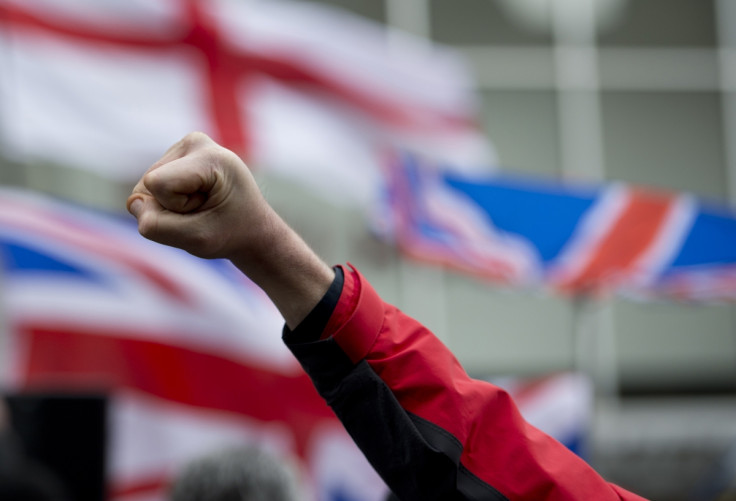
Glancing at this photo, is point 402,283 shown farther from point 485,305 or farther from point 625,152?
point 625,152

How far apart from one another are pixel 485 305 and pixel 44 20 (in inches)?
167

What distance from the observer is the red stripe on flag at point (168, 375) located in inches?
145

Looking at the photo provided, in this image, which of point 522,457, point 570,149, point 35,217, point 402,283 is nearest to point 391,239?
point 35,217

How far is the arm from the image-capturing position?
1.04 metres

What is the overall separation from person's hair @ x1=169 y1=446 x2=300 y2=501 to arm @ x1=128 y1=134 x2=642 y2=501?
2.51ft

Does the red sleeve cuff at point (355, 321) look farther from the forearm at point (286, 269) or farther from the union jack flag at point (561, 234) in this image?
the union jack flag at point (561, 234)

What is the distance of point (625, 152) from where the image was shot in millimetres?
7586

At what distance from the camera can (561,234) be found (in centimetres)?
380

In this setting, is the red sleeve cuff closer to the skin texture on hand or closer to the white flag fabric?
the skin texture on hand

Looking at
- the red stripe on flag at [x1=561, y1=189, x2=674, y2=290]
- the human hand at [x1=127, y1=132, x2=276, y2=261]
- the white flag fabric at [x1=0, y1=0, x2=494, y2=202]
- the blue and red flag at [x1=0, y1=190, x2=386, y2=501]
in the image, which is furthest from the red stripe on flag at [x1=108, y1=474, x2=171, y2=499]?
the human hand at [x1=127, y1=132, x2=276, y2=261]

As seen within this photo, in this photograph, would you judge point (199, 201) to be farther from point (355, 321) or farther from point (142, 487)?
point (142, 487)

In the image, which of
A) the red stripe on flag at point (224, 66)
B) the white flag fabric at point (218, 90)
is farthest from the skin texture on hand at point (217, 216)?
the red stripe on flag at point (224, 66)

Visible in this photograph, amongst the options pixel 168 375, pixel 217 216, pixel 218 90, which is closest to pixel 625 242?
pixel 168 375

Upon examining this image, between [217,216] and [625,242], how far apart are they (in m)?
3.17
